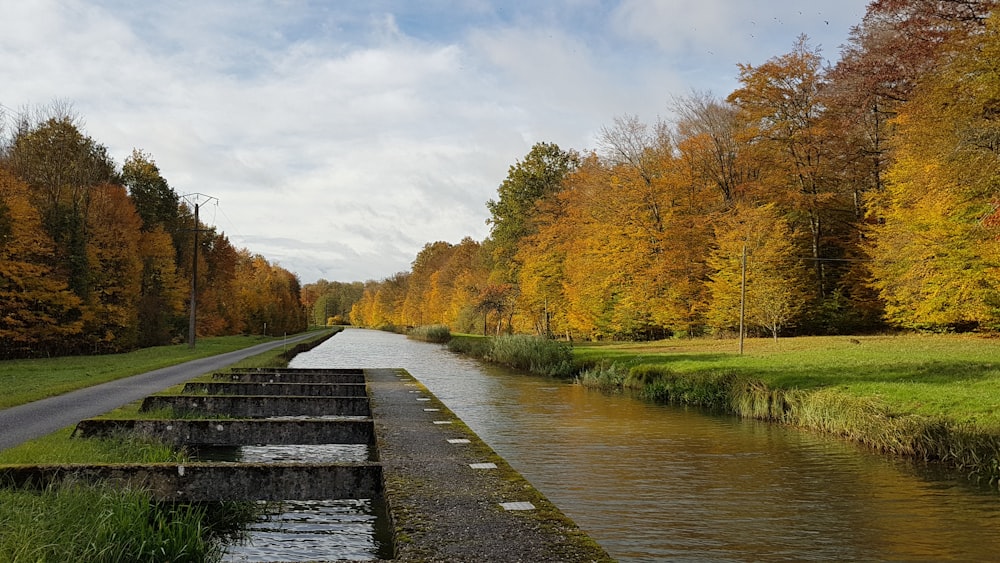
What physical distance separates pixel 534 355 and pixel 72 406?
19343 mm

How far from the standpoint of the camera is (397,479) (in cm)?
707

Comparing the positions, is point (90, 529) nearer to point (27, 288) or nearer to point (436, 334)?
point (27, 288)

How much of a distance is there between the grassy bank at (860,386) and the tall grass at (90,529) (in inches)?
405

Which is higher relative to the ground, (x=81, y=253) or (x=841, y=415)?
(x=81, y=253)

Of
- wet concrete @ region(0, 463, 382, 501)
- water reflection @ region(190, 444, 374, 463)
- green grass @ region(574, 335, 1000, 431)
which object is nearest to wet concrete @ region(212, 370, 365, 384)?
water reflection @ region(190, 444, 374, 463)

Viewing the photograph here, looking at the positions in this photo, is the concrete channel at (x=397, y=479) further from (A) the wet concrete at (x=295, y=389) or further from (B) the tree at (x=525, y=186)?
(B) the tree at (x=525, y=186)

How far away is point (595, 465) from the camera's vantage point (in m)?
10.6

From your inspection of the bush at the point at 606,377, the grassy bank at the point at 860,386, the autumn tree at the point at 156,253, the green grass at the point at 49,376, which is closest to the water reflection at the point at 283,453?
the green grass at the point at 49,376

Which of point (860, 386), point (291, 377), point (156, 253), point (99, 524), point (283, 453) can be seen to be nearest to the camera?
point (99, 524)

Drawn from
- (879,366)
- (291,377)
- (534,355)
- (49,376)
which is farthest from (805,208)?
(49,376)

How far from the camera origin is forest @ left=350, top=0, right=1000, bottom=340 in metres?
24.9

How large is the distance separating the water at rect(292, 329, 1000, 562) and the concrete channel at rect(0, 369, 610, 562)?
1307 millimetres

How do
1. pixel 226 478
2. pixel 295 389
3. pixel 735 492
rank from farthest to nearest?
pixel 295 389, pixel 735 492, pixel 226 478

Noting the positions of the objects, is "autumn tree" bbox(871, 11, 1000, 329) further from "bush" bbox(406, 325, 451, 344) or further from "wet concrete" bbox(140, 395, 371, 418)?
"bush" bbox(406, 325, 451, 344)
